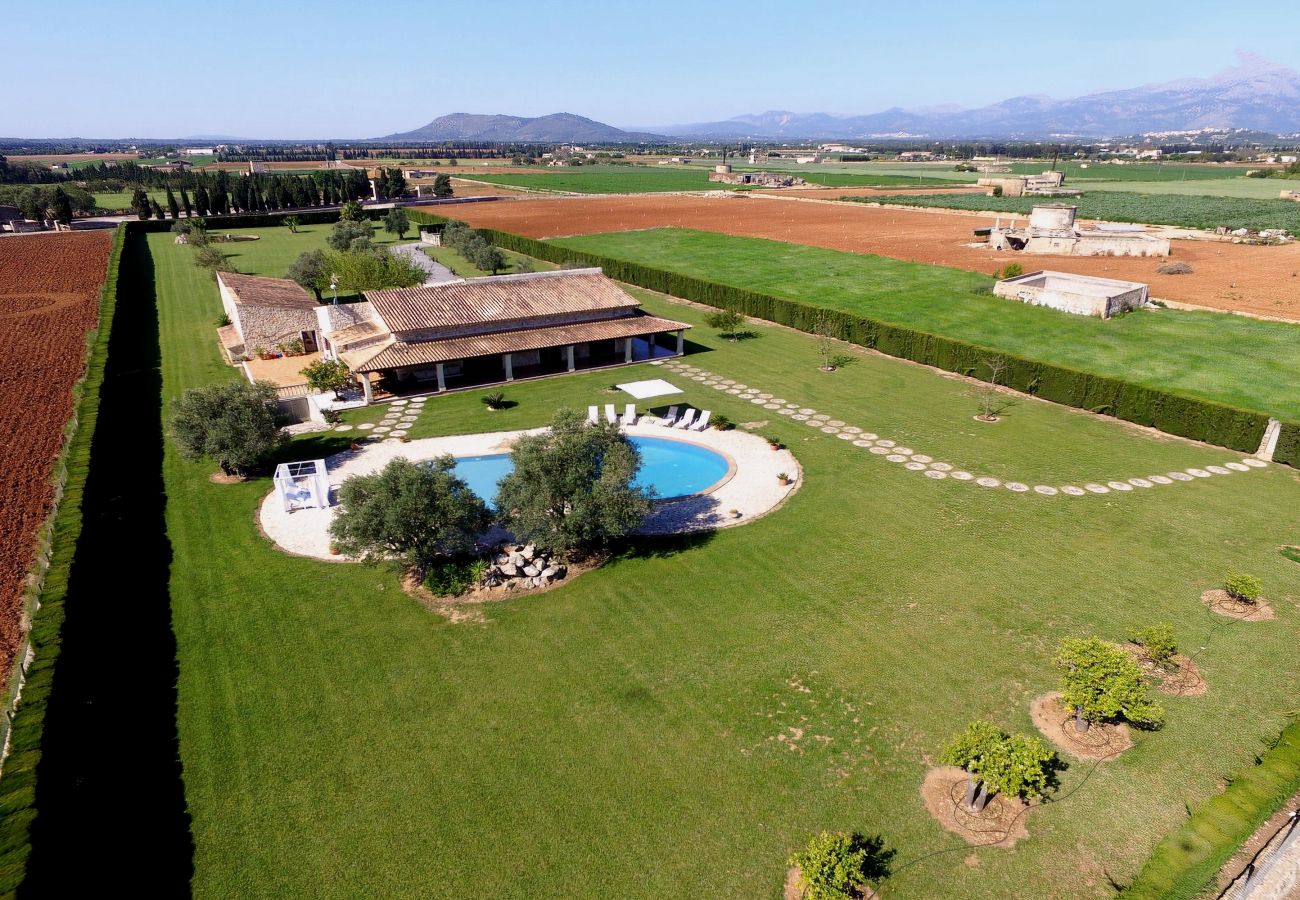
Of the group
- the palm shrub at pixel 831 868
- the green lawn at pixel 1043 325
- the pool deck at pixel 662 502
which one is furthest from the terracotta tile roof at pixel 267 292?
the palm shrub at pixel 831 868

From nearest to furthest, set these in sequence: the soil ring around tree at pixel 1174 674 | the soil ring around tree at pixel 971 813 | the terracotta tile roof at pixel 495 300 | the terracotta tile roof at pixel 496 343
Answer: the soil ring around tree at pixel 971 813 < the soil ring around tree at pixel 1174 674 < the terracotta tile roof at pixel 496 343 < the terracotta tile roof at pixel 495 300

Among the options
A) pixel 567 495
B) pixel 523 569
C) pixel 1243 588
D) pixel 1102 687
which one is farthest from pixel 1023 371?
pixel 523 569

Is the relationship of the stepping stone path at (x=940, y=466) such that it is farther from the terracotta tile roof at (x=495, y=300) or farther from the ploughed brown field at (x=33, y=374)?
the ploughed brown field at (x=33, y=374)

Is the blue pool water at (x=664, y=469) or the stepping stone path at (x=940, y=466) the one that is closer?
the stepping stone path at (x=940, y=466)

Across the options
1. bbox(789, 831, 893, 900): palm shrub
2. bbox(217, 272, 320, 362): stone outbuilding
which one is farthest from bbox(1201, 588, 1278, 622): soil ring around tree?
bbox(217, 272, 320, 362): stone outbuilding

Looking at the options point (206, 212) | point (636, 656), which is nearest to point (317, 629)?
point (636, 656)

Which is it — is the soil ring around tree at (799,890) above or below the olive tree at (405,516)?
below

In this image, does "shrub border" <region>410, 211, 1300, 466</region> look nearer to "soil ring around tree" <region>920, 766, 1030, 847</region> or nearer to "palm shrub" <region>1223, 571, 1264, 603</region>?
"palm shrub" <region>1223, 571, 1264, 603</region>
